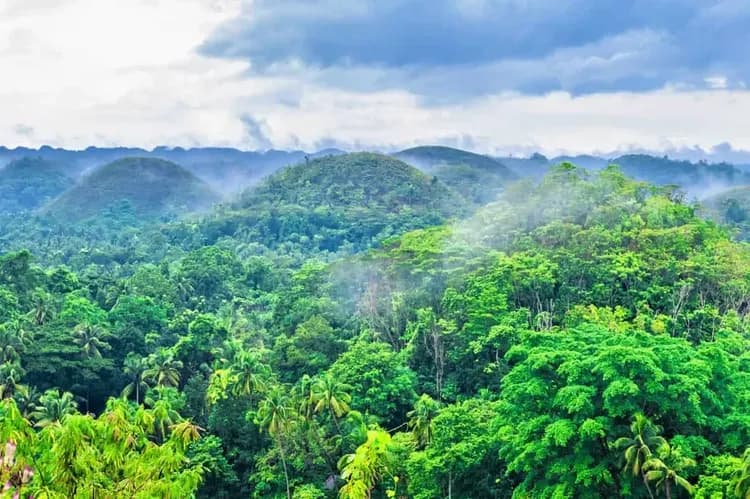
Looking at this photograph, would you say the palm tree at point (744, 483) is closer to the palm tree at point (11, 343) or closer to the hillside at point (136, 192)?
the palm tree at point (11, 343)

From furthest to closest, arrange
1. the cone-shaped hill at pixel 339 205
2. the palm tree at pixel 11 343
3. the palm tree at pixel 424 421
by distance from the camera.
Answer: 1. the cone-shaped hill at pixel 339 205
2. the palm tree at pixel 11 343
3. the palm tree at pixel 424 421

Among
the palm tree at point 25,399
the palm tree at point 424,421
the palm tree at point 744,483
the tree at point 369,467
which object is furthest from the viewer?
the palm tree at point 25,399

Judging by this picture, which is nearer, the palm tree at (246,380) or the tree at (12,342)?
the palm tree at (246,380)

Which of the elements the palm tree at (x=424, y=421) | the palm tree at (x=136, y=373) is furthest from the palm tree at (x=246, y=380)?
the palm tree at (x=136, y=373)

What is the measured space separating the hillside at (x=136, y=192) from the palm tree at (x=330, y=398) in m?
134

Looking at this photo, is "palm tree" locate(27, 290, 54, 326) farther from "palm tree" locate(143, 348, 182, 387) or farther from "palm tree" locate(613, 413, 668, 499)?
"palm tree" locate(613, 413, 668, 499)

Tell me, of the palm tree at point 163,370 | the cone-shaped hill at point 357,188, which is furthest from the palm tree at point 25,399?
the cone-shaped hill at point 357,188

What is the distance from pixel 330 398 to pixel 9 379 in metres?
17.7

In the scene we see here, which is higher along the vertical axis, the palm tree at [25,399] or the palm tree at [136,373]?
the palm tree at [25,399]

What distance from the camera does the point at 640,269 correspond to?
35344 millimetres

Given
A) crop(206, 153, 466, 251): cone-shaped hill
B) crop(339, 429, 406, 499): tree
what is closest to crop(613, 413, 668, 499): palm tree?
crop(339, 429, 406, 499): tree

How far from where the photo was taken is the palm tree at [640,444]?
1803 centimetres

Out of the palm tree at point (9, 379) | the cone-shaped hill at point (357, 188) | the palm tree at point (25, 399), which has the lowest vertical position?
the palm tree at point (25, 399)

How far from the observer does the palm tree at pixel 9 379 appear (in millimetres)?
34188
